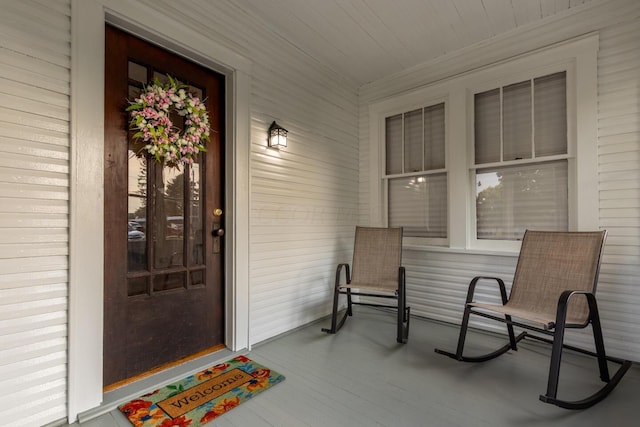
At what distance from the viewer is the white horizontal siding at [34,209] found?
1.47 metres

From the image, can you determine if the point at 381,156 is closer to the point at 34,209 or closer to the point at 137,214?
the point at 137,214

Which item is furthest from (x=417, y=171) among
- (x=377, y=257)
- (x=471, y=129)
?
(x=377, y=257)

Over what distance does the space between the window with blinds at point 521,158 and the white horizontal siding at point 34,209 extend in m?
3.34

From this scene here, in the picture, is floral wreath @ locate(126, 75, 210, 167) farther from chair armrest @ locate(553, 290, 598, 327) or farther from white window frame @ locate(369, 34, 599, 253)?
chair armrest @ locate(553, 290, 598, 327)

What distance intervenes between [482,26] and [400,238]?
2111 mm

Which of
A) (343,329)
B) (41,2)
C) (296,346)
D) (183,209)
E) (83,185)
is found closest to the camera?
(41,2)

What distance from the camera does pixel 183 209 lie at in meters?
2.27

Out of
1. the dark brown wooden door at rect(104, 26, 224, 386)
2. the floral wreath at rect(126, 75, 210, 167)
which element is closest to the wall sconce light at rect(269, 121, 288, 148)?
the dark brown wooden door at rect(104, 26, 224, 386)

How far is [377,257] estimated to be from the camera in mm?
3188

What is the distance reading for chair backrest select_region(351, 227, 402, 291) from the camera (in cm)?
307

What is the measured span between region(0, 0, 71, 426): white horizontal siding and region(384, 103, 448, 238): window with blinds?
121 inches

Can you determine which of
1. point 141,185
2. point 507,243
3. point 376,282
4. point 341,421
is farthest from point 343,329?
point 141,185

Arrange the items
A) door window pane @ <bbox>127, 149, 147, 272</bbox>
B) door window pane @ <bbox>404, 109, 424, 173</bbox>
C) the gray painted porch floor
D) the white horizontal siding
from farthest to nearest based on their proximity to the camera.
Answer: door window pane @ <bbox>404, 109, 424, 173</bbox> < door window pane @ <bbox>127, 149, 147, 272</bbox> < the gray painted porch floor < the white horizontal siding

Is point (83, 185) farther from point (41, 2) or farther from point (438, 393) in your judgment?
point (438, 393)
